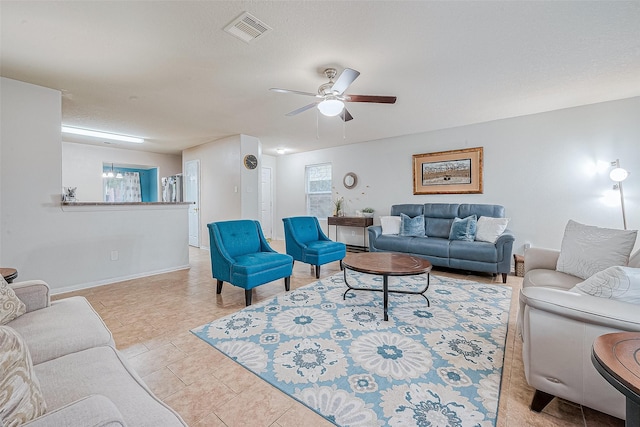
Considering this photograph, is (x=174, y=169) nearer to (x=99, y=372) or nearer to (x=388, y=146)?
(x=388, y=146)

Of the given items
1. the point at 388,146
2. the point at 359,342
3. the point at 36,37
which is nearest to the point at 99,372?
the point at 359,342

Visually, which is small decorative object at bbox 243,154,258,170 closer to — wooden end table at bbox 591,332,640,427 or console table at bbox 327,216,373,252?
console table at bbox 327,216,373,252

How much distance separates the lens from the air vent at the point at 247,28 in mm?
1885

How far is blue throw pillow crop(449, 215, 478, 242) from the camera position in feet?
13.1

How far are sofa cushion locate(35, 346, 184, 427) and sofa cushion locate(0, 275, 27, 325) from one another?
1.90 feet

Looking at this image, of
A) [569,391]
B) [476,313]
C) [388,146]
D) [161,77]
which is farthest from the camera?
[388,146]

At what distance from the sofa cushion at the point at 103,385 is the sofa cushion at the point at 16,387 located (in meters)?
0.17

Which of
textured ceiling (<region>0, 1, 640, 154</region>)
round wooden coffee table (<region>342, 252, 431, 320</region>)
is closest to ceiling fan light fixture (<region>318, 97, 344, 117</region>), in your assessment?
textured ceiling (<region>0, 1, 640, 154</region>)

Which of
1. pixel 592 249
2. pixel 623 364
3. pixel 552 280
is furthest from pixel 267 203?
pixel 623 364

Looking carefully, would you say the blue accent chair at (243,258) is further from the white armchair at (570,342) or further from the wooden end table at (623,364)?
the wooden end table at (623,364)

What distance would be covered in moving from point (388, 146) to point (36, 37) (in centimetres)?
500

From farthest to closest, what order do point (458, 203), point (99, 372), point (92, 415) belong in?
point (458, 203)
point (99, 372)
point (92, 415)

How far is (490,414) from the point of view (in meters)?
1.37

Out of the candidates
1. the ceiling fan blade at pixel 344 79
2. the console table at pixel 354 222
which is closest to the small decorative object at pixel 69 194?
the ceiling fan blade at pixel 344 79
